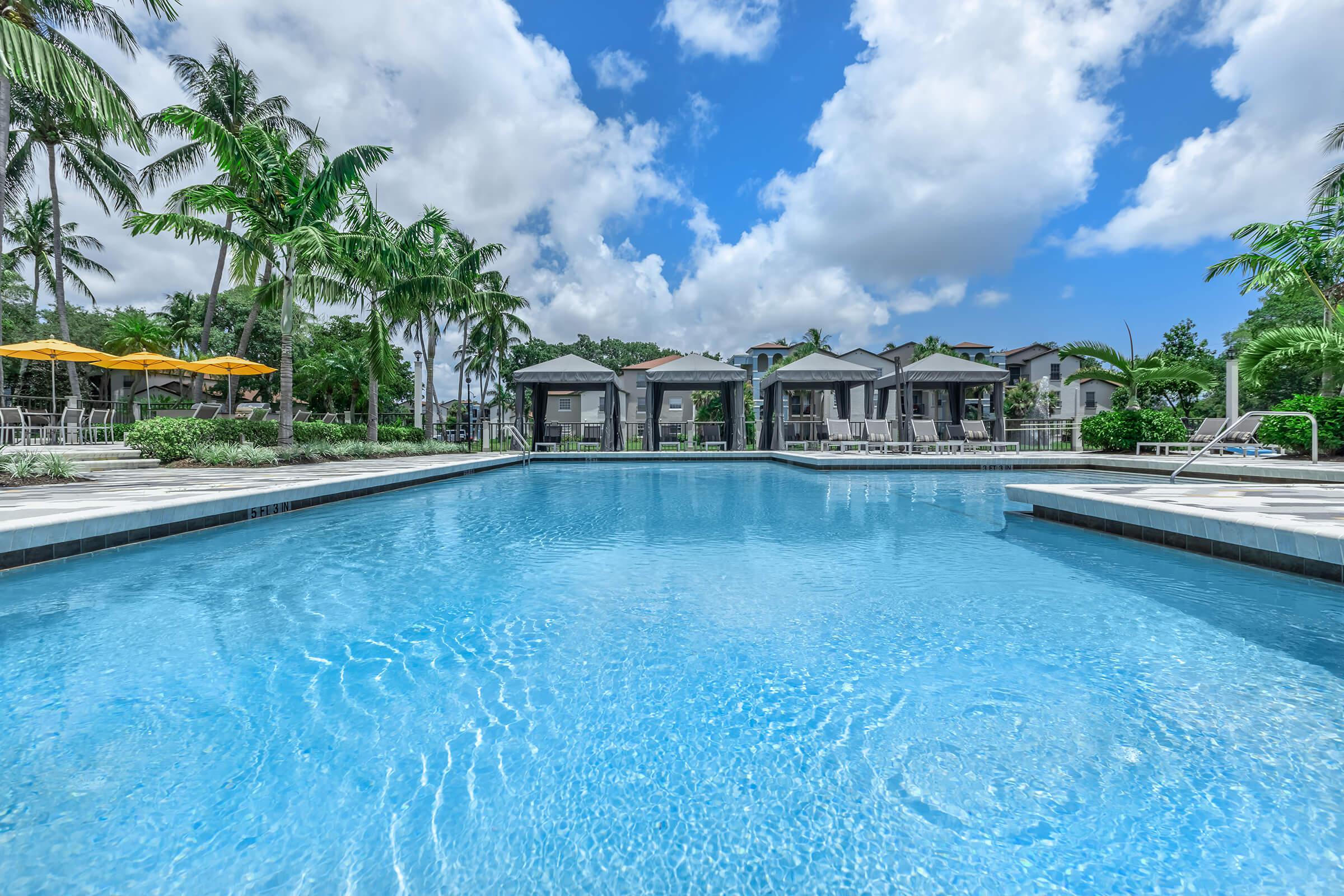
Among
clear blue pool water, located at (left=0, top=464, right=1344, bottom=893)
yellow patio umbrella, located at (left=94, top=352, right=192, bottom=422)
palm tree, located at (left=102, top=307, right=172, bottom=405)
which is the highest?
palm tree, located at (left=102, top=307, right=172, bottom=405)

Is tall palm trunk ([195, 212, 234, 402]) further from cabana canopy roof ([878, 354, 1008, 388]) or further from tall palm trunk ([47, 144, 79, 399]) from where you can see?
cabana canopy roof ([878, 354, 1008, 388])

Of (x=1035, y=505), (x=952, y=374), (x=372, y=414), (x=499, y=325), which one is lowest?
(x=1035, y=505)

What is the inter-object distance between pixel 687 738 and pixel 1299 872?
64.9 inches

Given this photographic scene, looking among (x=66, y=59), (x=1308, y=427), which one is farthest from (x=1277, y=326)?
(x=66, y=59)

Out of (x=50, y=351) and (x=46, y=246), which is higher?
(x=46, y=246)

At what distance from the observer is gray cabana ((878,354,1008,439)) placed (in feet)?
51.5

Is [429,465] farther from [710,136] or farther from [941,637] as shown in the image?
[710,136]

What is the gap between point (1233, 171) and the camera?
49.6ft

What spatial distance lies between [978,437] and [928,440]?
2.13 m

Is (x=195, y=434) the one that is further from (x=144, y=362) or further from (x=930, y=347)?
(x=930, y=347)

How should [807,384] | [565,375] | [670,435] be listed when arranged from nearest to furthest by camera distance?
[565,375], [807,384], [670,435]

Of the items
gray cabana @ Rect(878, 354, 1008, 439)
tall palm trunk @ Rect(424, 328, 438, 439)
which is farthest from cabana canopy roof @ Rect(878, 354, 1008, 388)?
tall palm trunk @ Rect(424, 328, 438, 439)

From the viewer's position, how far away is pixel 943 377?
621 inches

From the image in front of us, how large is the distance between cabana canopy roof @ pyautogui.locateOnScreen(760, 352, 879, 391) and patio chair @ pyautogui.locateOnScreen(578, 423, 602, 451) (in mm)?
6781
